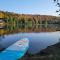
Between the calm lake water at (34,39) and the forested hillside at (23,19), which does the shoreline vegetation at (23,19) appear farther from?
the calm lake water at (34,39)

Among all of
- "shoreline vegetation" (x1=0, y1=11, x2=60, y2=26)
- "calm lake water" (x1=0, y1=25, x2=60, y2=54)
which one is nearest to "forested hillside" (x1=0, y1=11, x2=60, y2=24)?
"shoreline vegetation" (x1=0, y1=11, x2=60, y2=26)

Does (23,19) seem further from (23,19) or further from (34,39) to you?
(34,39)

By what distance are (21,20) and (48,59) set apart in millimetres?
89514

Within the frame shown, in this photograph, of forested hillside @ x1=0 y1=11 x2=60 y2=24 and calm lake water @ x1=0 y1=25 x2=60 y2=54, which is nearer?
calm lake water @ x1=0 y1=25 x2=60 y2=54

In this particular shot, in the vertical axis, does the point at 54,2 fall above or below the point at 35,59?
above

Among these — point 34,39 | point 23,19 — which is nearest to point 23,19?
point 23,19

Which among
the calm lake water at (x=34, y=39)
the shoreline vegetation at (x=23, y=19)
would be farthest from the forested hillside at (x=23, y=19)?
the calm lake water at (x=34, y=39)

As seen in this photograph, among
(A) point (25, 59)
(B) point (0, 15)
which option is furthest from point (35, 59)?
Result: (B) point (0, 15)

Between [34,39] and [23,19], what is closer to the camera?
[34,39]

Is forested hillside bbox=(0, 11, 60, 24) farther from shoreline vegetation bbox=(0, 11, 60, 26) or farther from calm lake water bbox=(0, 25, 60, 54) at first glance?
calm lake water bbox=(0, 25, 60, 54)

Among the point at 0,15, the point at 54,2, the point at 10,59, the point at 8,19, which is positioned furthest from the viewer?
the point at 8,19

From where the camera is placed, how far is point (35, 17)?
317ft

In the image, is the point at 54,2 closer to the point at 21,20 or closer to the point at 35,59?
the point at 35,59

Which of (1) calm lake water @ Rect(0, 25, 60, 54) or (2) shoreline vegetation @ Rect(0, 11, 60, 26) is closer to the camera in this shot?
(1) calm lake water @ Rect(0, 25, 60, 54)
